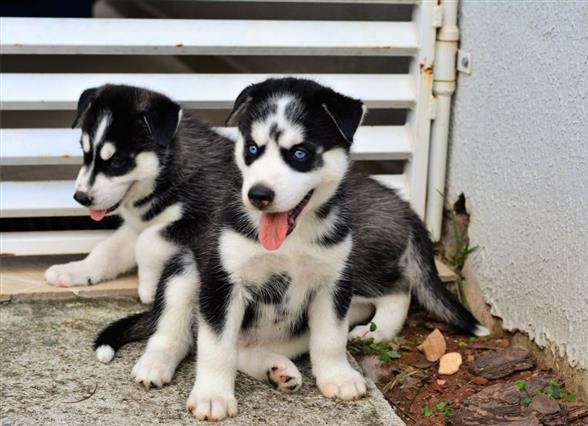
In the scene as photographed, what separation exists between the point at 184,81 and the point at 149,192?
2.41ft

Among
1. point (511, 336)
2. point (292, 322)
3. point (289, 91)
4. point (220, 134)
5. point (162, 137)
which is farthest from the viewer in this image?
point (220, 134)

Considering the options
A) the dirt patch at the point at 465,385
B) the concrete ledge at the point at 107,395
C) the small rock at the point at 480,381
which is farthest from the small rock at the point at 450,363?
the concrete ledge at the point at 107,395

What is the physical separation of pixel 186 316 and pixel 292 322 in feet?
1.49

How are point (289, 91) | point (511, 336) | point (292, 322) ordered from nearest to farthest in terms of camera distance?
point (289, 91), point (292, 322), point (511, 336)

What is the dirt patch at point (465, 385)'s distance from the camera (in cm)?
373

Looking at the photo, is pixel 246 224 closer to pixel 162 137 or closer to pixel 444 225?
pixel 162 137

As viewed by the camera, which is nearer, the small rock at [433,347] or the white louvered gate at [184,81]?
the small rock at [433,347]

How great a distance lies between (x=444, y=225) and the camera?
207 inches

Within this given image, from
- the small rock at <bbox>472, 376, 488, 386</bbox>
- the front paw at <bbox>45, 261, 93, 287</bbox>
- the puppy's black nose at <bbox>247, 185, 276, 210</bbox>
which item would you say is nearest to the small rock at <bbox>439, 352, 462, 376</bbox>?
the small rock at <bbox>472, 376, 488, 386</bbox>

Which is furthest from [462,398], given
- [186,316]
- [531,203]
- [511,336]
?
[186,316]

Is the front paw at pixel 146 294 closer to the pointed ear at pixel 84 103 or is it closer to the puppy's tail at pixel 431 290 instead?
the pointed ear at pixel 84 103

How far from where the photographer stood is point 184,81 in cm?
498

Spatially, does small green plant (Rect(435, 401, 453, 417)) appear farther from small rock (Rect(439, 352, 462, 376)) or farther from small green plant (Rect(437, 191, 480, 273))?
small green plant (Rect(437, 191, 480, 273))

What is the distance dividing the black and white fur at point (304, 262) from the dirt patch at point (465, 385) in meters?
0.11
